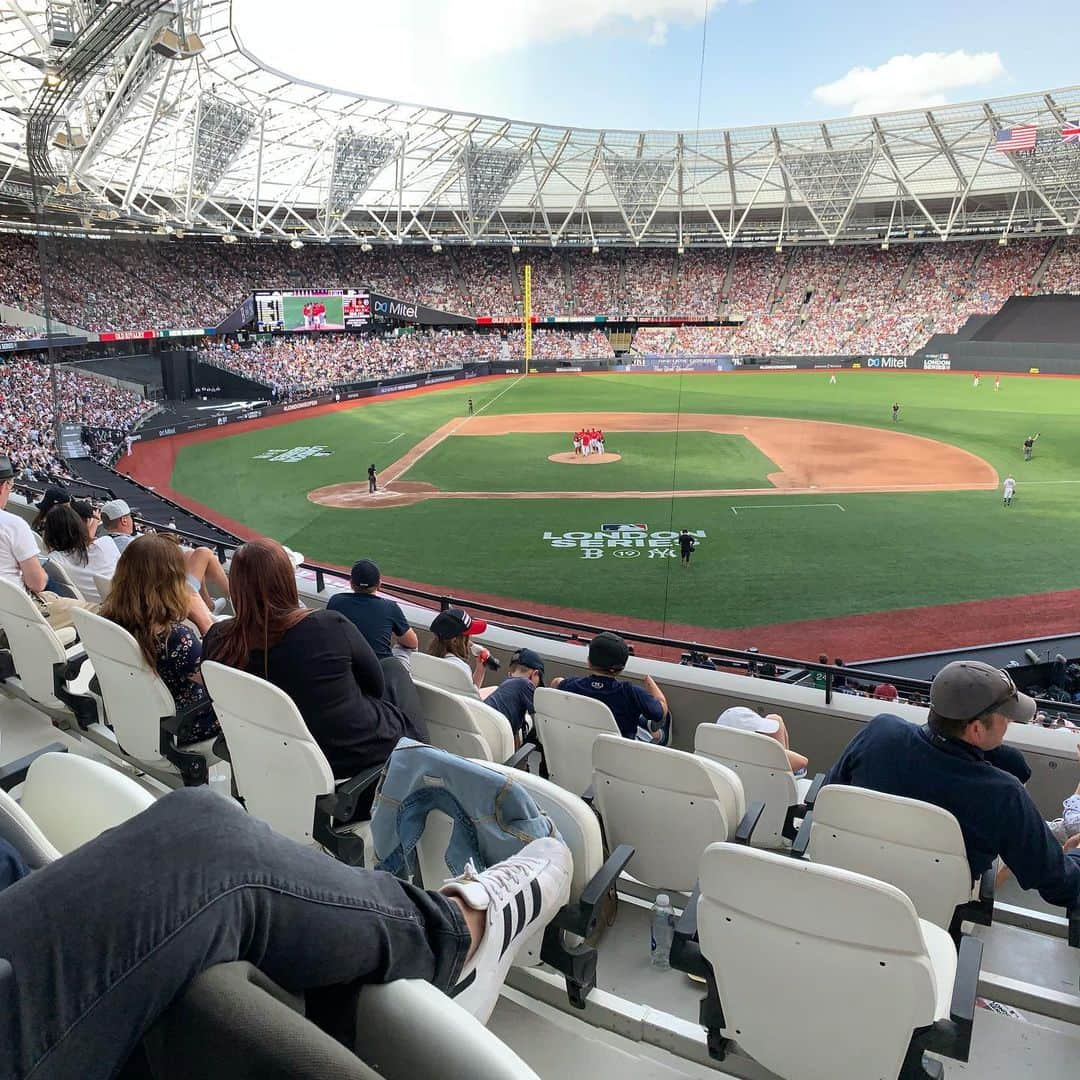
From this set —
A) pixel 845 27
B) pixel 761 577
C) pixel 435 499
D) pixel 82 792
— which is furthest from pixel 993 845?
pixel 435 499

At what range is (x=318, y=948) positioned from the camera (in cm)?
151

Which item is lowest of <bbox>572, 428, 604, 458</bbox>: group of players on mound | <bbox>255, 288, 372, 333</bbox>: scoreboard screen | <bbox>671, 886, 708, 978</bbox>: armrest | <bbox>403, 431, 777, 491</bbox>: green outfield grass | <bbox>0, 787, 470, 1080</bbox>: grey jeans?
<bbox>403, 431, 777, 491</bbox>: green outfield grass

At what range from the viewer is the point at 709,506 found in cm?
2105

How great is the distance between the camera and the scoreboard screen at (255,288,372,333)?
47.3 metres

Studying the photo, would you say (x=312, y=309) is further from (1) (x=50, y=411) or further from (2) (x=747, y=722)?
(2) (x=747, y=722)

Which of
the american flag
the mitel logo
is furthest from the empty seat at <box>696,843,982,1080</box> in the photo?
the mitel logo

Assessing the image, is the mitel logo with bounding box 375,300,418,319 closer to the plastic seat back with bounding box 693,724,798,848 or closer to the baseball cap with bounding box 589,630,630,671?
the baseball cap with bounding box 589,630,630,671

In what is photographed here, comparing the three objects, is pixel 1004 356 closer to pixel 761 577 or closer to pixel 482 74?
pixel 482 74

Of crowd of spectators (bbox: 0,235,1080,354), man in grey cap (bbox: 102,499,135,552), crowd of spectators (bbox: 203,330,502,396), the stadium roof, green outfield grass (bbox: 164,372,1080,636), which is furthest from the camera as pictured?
crowd of spectators (bbox: 0,235,1080,354)

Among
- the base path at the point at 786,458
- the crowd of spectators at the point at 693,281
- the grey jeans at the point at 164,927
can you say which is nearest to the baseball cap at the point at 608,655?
the grey jeans at the point at 164,927

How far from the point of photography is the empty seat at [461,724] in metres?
3.59

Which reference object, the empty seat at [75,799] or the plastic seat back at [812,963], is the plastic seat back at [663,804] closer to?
the plastic seat back at [812,963]

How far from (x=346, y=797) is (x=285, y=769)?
30cm

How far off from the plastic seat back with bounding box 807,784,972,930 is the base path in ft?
A: 63.1
